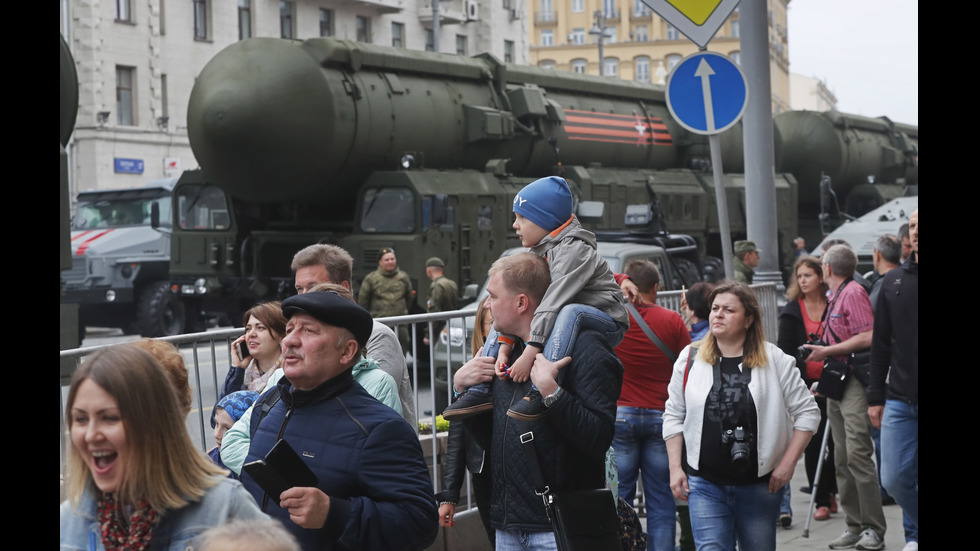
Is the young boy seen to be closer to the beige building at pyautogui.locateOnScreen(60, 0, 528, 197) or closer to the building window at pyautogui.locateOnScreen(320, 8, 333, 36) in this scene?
the beige building at pyautogui.locateOnScreen(60, 0, 528, 197)

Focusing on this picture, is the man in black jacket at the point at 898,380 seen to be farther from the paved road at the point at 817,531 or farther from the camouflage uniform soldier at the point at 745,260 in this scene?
the camouflage uniform soldier at the point at 745,260

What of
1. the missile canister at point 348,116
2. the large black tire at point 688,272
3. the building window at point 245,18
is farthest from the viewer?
the building window at point 245,18

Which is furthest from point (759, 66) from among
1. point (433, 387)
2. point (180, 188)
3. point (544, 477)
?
point (180, 188)

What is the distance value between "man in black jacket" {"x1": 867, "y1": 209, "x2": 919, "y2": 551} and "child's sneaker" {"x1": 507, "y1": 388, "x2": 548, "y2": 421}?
306cm

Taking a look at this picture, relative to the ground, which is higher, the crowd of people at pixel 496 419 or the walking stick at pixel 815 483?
the crowd of people at pixel 496 419

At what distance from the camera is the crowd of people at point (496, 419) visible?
116 inches

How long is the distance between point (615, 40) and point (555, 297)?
329ft

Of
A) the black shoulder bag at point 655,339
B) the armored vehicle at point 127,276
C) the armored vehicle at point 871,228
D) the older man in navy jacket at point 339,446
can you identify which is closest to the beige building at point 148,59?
the armored vehicle at point 127,276

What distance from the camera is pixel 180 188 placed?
19266 millimetres

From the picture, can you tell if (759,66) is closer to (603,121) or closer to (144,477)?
(144,477)

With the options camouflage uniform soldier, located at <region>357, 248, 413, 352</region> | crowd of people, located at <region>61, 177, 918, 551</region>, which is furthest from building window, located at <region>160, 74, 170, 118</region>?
crowd of people, located at <region>61, 177, 918, 551</region>

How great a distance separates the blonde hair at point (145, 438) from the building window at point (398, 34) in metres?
50.3

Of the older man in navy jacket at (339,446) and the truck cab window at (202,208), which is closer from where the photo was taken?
the older man in navy jacket at (339,446)

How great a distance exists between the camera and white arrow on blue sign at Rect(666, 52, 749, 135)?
24.9 feet
